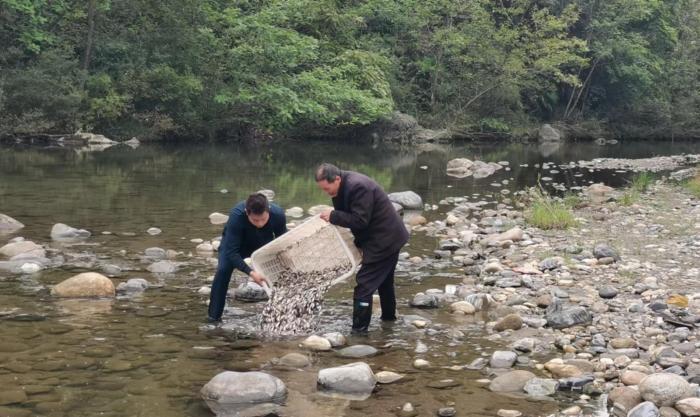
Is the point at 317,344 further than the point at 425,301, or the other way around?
the point at 425,301

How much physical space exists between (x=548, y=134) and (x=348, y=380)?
160ft

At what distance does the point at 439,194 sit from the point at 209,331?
13086 mm

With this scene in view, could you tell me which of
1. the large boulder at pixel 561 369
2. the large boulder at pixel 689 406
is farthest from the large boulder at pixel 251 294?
the large boulder at pixel 689 406

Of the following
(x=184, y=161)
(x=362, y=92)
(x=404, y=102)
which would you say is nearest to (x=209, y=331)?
(x=184, y=161)

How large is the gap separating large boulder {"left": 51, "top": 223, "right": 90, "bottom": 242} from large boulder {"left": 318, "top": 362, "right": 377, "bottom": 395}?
7.25 metres

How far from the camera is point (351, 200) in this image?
301 inches

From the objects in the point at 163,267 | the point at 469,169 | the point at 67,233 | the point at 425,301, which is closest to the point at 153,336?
the point at 163,267

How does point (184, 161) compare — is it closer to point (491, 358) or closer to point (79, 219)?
point (79, 219)

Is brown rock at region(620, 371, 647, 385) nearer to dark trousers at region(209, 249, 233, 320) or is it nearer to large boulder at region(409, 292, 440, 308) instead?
large boulder at region(409, 292, 440, 308)

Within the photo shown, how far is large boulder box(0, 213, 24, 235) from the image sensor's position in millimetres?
12648

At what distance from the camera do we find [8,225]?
12.9 meters

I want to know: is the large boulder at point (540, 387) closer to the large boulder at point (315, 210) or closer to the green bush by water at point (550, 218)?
the green bush by water at point (550, 218)

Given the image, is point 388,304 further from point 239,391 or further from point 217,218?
point 217,218

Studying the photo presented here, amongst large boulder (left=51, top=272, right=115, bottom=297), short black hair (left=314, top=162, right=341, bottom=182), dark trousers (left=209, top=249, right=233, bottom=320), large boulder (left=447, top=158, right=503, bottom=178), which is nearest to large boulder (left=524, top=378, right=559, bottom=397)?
short black hair (left=314, top=162, right=341, bottom=182)
